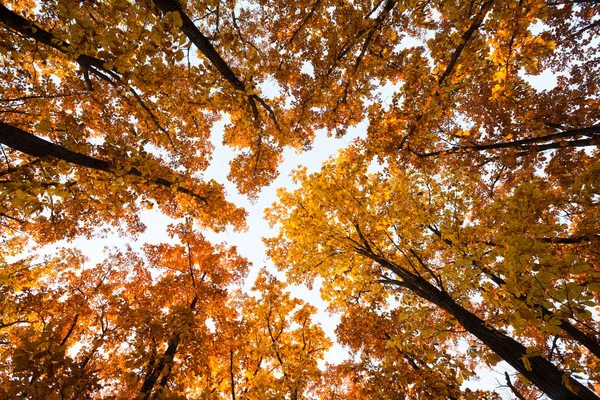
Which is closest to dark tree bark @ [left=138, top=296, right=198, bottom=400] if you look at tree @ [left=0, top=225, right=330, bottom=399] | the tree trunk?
tree @ [left=0, top=225, right=330, bottom=399]

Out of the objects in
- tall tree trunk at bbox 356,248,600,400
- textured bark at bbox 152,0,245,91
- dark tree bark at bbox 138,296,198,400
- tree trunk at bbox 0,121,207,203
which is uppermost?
textured bark at bbox 152,0,245,91

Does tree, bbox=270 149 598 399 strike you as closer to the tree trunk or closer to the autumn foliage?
the autumn foliage

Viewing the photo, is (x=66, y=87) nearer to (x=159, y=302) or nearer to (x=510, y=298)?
(x=159, y=302)

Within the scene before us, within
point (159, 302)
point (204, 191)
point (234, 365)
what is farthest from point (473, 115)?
point (159, 302)

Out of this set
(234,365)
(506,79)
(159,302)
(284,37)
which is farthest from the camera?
(159,302)

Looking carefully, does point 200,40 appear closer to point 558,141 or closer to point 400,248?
point 400,248

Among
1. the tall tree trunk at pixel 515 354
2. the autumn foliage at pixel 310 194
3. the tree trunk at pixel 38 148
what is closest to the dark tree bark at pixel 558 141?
the autumn foliage at pixel 310 194

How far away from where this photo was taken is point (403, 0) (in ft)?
12.3

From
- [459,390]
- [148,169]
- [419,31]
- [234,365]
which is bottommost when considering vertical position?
[459,390]

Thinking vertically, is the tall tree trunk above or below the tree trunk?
below

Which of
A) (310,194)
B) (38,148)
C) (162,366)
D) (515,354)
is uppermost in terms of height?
(310,194)

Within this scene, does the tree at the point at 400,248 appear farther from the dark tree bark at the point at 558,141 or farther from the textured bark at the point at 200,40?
the textured bark at the point at 200,40

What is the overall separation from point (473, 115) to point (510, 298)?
595cm

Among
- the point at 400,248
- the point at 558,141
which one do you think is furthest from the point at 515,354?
the point at 558,141
